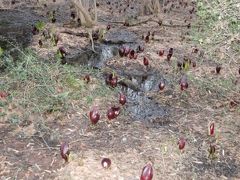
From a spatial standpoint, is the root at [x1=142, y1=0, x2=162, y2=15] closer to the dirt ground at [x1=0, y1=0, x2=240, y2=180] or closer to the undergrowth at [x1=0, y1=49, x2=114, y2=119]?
the dirt ground at [x1=0, y1=0, x2=240, y2=180]

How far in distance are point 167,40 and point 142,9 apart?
191 inches

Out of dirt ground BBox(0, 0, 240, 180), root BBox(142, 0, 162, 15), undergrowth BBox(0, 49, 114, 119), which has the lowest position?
dirt ground BBox(0, 0, 240, 180)

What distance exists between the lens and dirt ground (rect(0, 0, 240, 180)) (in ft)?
17.1

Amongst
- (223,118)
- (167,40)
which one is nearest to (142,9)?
(167,40)

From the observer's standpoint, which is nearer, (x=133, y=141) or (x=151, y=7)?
(x=133, y=141)

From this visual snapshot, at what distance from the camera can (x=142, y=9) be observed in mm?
16641

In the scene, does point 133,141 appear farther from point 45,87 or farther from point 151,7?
point 151,7

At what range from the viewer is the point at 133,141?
6020 mm

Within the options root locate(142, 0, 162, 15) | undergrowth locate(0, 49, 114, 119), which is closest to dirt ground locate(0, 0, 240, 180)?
undergrowth locate(0, 49, 114, 119)

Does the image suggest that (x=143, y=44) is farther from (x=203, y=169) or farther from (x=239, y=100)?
(x=203, y=169)

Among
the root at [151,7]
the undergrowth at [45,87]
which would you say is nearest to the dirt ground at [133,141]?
the undergrowth at [45,87]

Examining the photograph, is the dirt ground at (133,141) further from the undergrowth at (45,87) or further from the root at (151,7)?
→ the root at (151,7)

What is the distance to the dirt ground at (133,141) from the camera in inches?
205

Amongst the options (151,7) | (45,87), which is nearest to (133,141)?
(45,87)
